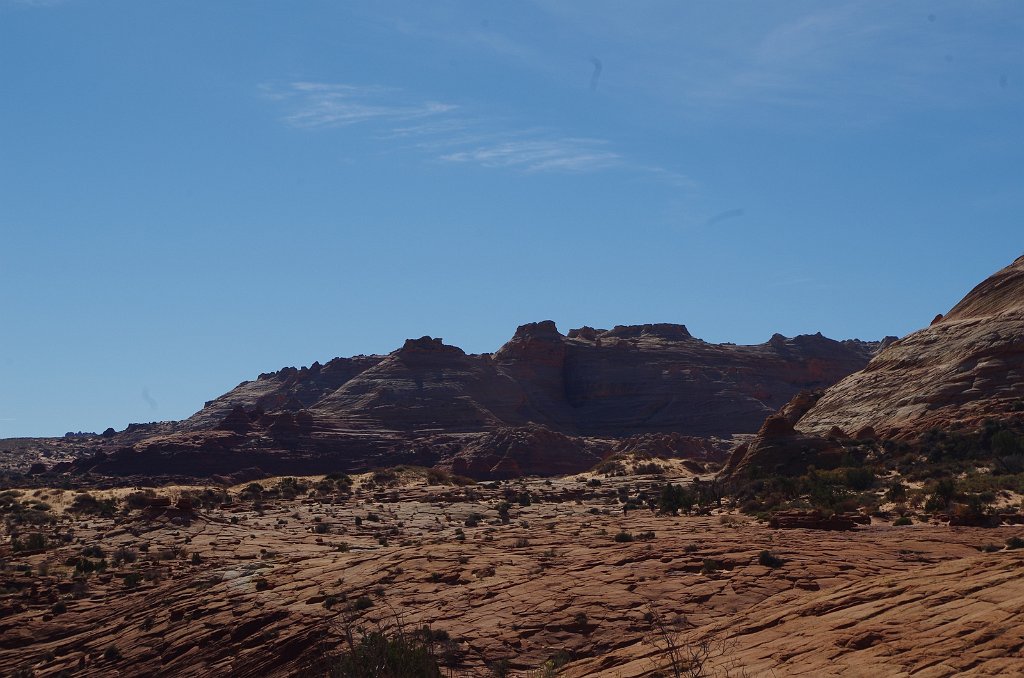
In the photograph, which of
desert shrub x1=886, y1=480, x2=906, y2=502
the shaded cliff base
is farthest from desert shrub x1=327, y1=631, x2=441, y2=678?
desert shrub x1=886, y1=480, x2=906, y2=502

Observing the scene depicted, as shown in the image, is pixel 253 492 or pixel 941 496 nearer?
pixel 941 496

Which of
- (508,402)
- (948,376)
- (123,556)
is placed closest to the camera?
(123,556)

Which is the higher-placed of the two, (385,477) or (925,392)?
(925,392)

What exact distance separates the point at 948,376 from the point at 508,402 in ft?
187

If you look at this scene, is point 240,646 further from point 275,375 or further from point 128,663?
point 275,375

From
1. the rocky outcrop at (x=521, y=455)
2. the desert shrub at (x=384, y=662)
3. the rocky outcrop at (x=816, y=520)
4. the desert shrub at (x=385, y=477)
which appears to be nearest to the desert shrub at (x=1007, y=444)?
the rocky outcrop at (x=816, y=520)

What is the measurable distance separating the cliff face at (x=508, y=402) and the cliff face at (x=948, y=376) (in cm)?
2597

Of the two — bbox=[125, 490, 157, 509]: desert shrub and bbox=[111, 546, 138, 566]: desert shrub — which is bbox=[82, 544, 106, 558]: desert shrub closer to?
bbox=[111, 546, 138, 566]: desert shrub

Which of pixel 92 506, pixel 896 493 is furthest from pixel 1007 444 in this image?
pixel 92 506

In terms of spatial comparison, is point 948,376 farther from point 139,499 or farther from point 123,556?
point 139,499

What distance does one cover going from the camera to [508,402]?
99625 millimetres

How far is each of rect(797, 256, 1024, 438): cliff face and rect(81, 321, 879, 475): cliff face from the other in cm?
2597

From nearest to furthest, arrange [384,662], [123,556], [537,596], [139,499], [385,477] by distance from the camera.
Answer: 1. [384,662]
2. [537,596]
3. [123,556]
4. [139,499]
5. [385,477]

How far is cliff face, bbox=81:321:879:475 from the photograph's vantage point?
2965 inches
